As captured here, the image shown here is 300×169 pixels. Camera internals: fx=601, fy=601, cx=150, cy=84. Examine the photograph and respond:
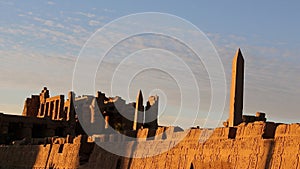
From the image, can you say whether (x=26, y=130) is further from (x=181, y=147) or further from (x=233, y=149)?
(x=233, y=149)

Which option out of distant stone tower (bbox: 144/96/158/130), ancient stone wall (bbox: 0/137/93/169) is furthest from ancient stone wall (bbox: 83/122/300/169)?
distant stone tower (bbox: 144/96/158/130)

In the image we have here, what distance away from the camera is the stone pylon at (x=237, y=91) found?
52.6 feet

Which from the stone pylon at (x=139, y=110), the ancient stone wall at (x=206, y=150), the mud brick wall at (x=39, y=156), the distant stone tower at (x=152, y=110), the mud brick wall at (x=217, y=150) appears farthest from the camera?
the distant stone tower at (x=152, y=110)

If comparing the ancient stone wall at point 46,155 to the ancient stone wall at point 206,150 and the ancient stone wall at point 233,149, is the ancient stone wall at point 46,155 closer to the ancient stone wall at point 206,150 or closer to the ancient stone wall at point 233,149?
the ancient stone wall at point 206,150

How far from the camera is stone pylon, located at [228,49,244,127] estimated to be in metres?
16.0

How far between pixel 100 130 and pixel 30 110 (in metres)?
20.1

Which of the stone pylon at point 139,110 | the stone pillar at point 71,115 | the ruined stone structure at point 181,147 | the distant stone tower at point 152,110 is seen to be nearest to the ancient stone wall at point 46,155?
the ruined stone structure at point 181,147

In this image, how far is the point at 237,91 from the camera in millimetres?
16094

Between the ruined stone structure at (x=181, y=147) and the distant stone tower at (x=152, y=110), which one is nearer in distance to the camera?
the ruined stone structure at (x=181, y=147)

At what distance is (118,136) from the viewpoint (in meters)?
19.0

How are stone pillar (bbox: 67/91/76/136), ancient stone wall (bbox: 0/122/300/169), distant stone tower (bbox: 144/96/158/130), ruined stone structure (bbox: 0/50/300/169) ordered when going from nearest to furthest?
ancient stone wall (bbox: 0/122/300/169) < ruined stone structure (bbox: 0/50/300/169) < distant stone tower (bbox: 144/96/158/130) < stone pillar (bbox: 67/91/76/136)

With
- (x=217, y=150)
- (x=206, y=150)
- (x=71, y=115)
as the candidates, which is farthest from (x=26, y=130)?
(x=217, y=150)

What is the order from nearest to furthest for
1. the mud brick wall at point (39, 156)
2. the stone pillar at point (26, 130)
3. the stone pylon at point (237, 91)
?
the stone pylon at point (237, 91), the mud brick wall at point (39, 156), the stone pillar at point (26, 130)

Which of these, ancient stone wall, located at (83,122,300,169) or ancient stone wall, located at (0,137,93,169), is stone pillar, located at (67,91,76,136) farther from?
ancient stone wall, located at (83,122,300,169)
